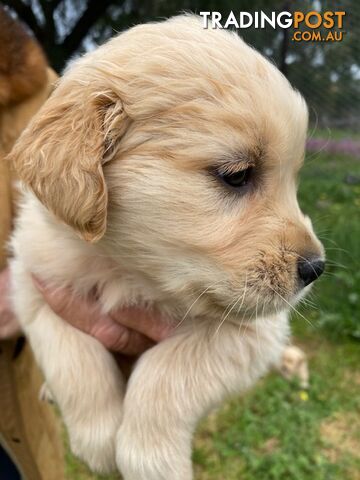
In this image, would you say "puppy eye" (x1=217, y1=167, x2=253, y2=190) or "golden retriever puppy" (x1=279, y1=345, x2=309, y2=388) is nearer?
"puppy eye" (x1=217, y1=167, x2=253, y2=190)

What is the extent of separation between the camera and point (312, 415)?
3.89 metres

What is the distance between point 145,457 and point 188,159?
103 cm

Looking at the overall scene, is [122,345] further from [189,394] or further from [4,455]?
[4,455]

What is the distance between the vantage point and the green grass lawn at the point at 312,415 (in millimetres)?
3490

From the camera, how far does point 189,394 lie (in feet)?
6.39

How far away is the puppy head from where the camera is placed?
157 centimetres

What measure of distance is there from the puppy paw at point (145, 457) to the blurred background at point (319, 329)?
701mm

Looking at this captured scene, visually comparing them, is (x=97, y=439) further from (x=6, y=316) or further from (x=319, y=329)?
(x=319, y=329)

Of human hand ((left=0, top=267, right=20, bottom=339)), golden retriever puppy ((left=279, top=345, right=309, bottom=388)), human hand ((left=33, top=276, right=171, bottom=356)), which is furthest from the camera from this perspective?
golden retriever puppy ((left=279, top=345, right=309, bottom=388))

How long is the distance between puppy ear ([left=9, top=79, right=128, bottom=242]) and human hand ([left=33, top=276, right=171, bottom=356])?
1.75 feet

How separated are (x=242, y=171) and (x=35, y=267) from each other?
0.95m

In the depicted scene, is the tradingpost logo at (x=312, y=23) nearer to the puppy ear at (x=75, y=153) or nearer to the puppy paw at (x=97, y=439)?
the puppy ear at (x=75, y=153)

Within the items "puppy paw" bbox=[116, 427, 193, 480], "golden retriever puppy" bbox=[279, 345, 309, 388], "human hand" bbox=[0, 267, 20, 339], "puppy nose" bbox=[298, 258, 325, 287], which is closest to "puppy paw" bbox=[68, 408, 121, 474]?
"puppy paw" bbox=[116, 427, 193, 480]

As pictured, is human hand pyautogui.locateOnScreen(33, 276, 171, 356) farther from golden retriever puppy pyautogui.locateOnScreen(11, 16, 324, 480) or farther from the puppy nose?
the puppy nose
